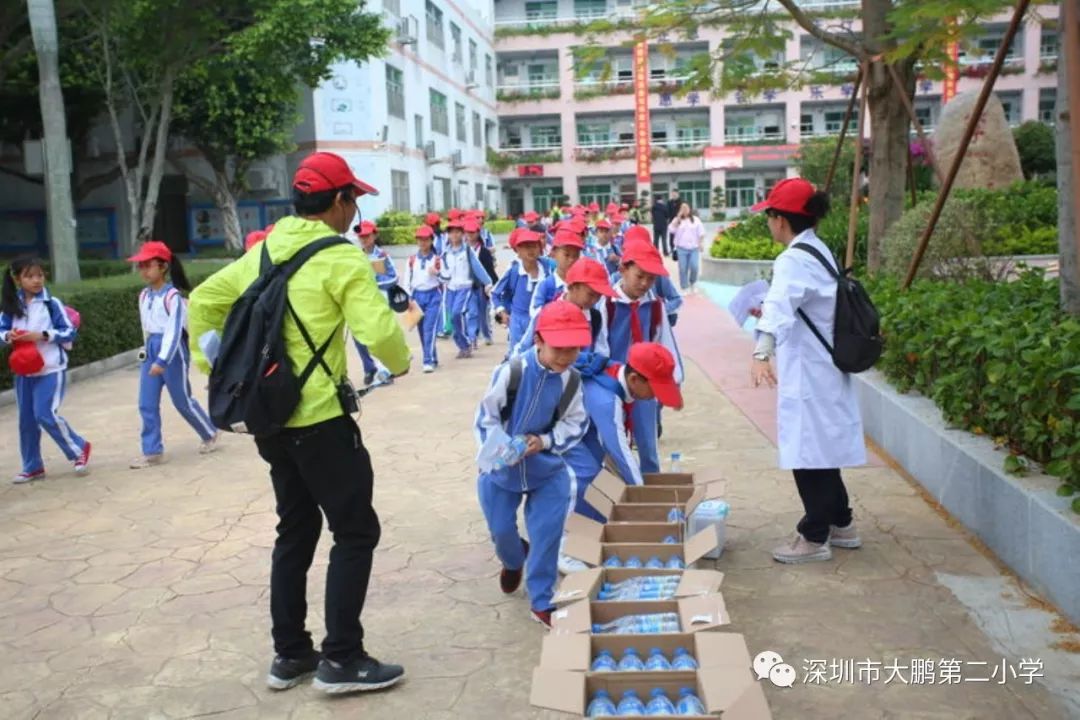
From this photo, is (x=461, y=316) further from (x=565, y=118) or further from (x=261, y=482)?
(x=565, y=118)

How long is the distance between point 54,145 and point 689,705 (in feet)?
42.7

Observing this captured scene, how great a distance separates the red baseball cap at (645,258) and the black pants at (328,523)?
2.35 meters

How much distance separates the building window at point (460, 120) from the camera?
134 ft

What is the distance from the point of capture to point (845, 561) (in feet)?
15.7

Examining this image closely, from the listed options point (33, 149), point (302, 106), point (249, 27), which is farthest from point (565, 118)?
point (33, 149)

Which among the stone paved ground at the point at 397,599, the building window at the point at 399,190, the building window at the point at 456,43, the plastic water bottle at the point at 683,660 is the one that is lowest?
the stone paved ground at the point at 397,599

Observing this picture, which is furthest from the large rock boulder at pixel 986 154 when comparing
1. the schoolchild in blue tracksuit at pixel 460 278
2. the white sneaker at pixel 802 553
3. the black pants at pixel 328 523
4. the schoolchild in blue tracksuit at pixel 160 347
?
the black pants at pixel 328 523

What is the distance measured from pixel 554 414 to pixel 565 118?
159 feet

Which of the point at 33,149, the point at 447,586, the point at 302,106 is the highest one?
the point at 302,106

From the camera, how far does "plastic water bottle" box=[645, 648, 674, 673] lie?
3072mm

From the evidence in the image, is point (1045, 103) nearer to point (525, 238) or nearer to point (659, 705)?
point (525, 238)

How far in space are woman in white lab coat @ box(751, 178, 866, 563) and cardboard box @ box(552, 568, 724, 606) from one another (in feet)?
3.84

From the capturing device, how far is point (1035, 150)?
99.7ft

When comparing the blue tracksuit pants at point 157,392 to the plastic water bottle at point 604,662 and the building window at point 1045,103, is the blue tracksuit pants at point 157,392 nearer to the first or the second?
the plastic water bottle at point 604,662
